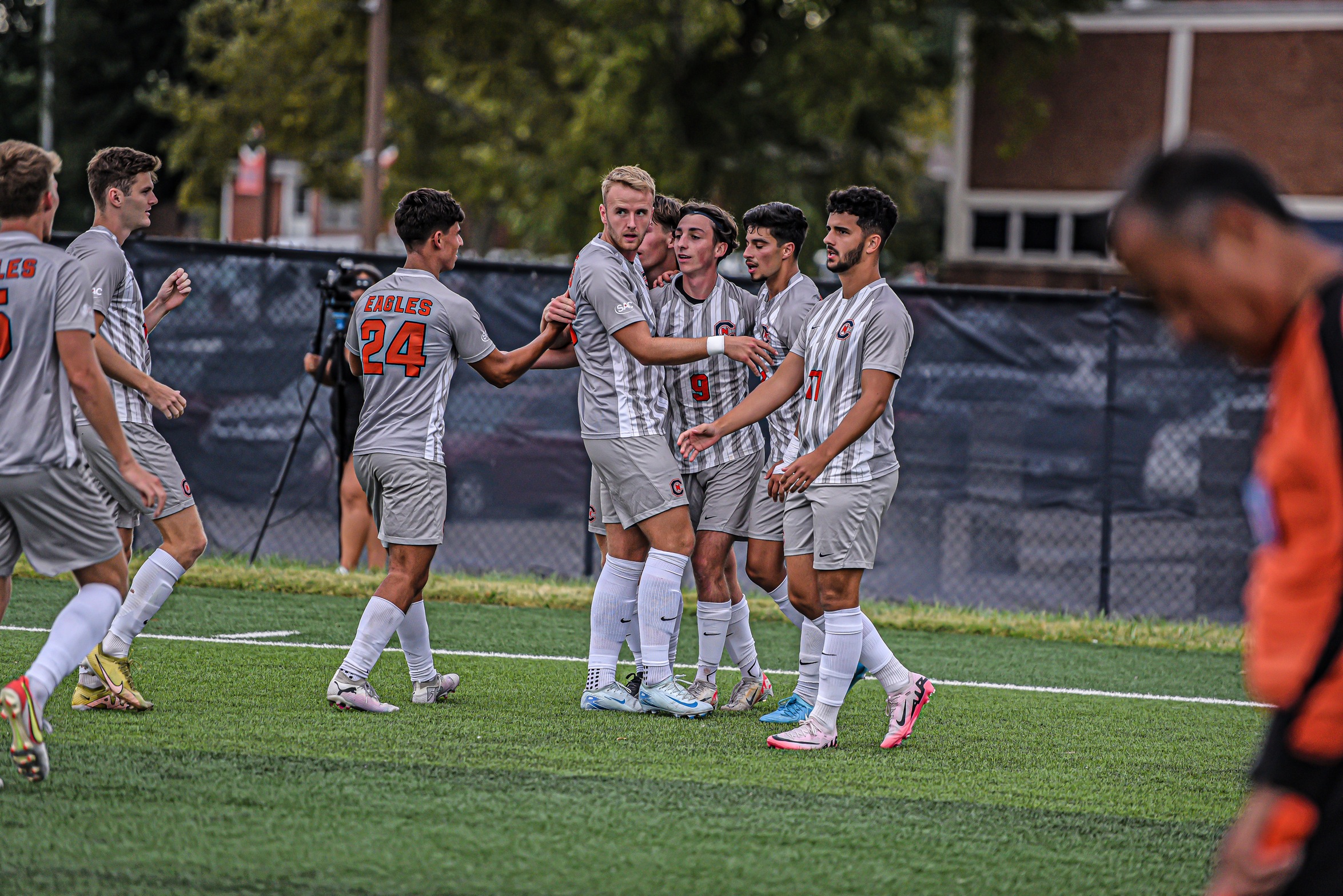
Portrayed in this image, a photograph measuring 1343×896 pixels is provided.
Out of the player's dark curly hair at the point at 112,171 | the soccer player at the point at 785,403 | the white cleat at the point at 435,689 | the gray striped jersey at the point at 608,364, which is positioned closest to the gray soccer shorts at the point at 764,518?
the soccer player at the point at 785,403

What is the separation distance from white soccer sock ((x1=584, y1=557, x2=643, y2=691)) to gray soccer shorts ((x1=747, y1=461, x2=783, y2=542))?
551 millimetres

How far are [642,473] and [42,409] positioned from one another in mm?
2504

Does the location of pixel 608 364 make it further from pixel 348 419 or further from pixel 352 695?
pixel 348 419

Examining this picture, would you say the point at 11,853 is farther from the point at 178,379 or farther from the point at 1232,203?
the point at 178,379

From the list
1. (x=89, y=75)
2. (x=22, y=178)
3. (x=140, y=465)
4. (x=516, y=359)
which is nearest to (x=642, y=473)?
(x=516, y=359)

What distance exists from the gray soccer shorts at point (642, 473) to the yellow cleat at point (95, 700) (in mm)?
2192

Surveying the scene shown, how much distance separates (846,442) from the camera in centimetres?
546

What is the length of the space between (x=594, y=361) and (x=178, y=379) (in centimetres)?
552

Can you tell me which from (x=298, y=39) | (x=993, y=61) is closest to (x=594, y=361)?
(x=298, y=39)

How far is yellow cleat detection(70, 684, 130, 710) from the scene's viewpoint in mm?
5758

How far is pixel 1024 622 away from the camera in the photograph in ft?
31.1

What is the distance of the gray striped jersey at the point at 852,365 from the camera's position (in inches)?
217

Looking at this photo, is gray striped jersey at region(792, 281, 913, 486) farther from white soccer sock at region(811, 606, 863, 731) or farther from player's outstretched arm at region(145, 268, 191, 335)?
player's outstretched arm at region(145, 268, 191, 335)

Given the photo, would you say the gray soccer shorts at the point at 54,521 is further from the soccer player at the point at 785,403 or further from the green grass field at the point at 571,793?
the soccer player at the point at 785,403
